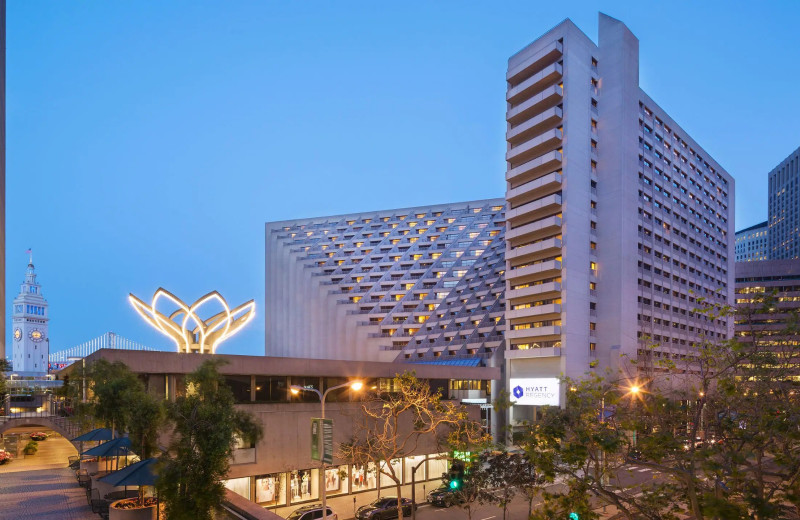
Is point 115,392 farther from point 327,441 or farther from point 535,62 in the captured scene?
point 535,62

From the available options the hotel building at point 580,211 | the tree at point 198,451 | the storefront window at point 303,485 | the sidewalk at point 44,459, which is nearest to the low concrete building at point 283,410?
the storefront window at point 303,485

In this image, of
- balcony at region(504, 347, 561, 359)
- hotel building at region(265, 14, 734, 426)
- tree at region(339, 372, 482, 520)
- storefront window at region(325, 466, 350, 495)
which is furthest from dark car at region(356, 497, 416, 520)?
balcony at region(504, 347, 561, 359)

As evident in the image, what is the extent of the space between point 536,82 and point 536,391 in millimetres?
36742

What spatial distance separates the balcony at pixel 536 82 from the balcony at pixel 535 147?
6.53m

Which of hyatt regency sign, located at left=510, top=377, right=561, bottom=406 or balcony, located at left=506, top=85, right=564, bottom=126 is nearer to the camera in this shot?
hyatt regency sign, located at left=510, top=377, right=561, bottom=406

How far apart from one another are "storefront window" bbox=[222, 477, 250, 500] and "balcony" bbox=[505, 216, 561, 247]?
44.1m

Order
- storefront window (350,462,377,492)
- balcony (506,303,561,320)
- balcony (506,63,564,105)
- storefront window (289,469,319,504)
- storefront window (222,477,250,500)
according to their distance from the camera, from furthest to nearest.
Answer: balcony (506,63,564,105) < balcony (506,303,561,320) < storefront window (350,462,377,492) < storefront window (289,469,319,504) < storefront window (222,477,250,500)

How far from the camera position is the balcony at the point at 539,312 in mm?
64688

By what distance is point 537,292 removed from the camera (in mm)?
66250

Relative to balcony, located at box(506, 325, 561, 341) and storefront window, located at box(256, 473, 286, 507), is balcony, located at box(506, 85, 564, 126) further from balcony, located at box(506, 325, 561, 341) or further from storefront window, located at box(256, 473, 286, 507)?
storefront window, located at box(256, 473, 286, 507)

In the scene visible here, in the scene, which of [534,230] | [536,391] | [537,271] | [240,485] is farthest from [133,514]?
[534,230]

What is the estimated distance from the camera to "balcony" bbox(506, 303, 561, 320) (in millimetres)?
64688

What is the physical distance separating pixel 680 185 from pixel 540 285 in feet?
114

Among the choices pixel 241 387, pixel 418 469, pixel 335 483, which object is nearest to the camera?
pixel 241 387
